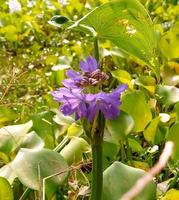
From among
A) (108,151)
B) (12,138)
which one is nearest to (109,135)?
(108,151)

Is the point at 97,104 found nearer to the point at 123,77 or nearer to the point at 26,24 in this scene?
the point at 123,77

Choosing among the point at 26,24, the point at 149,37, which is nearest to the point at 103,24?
the point at 149,37

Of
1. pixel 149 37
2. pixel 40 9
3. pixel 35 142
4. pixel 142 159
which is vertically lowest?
pixel 40 9

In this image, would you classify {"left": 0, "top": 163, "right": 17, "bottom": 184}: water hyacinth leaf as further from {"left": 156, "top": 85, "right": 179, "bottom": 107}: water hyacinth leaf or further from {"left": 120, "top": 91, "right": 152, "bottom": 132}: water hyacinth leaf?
{"left": 156, "top": 85, "right": 179, "bottom": 107}: water hyacinth leaf

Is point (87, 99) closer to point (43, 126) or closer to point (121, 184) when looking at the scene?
point (121, 184)

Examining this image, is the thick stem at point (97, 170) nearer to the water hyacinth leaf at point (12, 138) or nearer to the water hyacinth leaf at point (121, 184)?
the water hyacinth leaf at point (121, 184)

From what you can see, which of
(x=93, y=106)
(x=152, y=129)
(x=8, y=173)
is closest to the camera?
(x=93, y=106)

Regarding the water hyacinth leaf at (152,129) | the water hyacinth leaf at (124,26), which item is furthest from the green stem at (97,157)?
the water hyacinth leaf at (152,129)

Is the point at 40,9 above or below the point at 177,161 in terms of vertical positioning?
below
